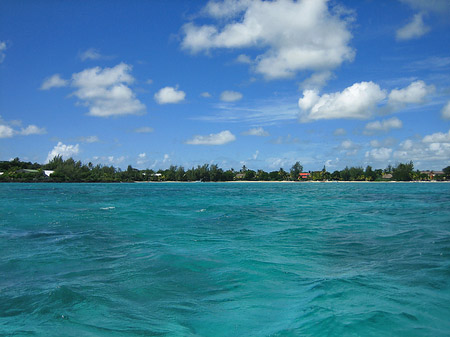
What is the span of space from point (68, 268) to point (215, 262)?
4.25 metres

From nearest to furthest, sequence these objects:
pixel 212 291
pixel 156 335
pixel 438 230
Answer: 1. pixel 156 335
2. pixel 212 291
3. pixel 438 230

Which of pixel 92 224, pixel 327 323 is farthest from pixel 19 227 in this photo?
pixel 327 323

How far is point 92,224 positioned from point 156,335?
1474cm

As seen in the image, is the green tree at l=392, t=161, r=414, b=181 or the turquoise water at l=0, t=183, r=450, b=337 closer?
the turquoise water at l=0, t=183, r=450, b=337

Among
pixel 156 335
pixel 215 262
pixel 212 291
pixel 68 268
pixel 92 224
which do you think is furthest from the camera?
pixel 92 224

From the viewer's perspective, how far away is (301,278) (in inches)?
340

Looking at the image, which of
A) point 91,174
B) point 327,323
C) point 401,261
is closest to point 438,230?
point 401,261

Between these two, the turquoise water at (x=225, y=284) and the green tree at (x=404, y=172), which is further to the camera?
the green tree at (x=404, y=172)

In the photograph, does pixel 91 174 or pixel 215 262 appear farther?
pixel 91 174

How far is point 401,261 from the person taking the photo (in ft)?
33.2

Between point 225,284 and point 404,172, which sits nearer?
point 225,284

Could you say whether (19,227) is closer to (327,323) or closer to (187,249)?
(187,249)

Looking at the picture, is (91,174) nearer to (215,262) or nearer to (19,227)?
(19,227)

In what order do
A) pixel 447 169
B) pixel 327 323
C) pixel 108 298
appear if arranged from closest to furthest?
pixel 327 323 < pixel 108 298 < pixel 447 169
